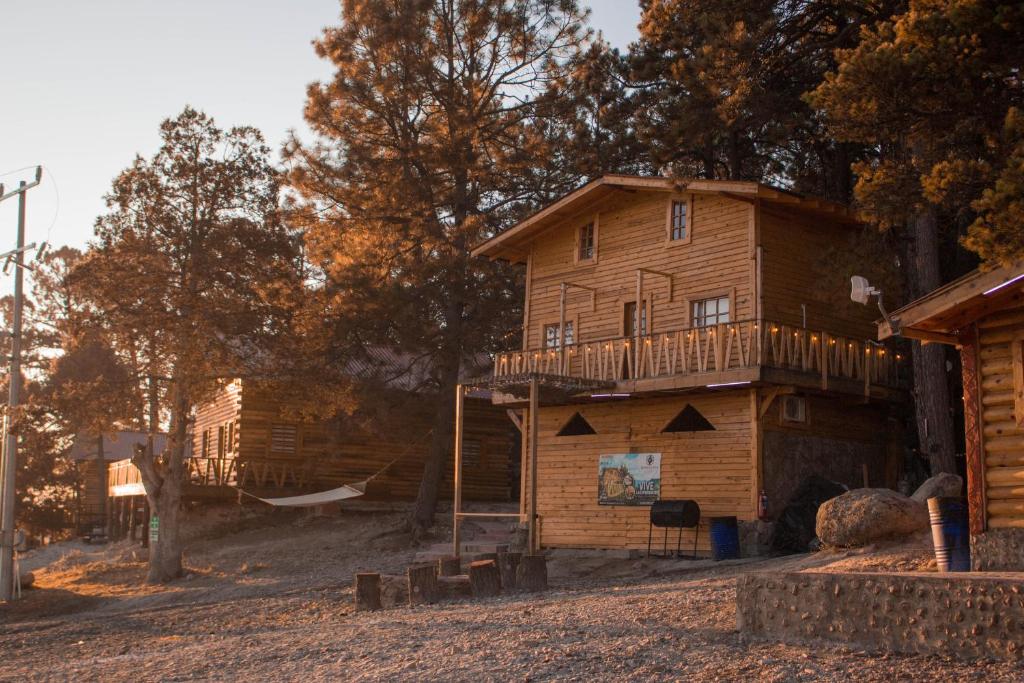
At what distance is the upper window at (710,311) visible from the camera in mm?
23094

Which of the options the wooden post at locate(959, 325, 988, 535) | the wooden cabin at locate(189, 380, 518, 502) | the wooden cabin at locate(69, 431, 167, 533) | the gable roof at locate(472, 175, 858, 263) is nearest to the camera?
the wooden post at locate(959, 325, 988, 535)

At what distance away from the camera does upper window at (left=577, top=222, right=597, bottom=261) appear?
26.4 metres

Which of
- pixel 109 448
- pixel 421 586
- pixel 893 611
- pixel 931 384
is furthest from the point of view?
pixel 109 448

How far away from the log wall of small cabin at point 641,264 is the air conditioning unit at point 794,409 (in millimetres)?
1939

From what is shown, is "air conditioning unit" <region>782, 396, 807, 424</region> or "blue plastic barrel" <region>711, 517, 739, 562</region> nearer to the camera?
"blue plastic barrel" <region>711, 517, 739, 562</region>

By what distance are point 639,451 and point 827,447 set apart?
3.91 meters

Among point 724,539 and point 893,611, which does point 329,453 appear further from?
point 893,611

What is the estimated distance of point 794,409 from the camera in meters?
22.8

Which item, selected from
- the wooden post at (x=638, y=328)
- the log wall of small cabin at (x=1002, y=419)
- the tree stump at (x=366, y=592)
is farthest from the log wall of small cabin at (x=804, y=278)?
the tree stump at (x=366, y=592)

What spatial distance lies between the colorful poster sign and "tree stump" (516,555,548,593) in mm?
5850

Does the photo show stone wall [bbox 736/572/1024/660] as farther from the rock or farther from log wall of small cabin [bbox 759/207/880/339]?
log wall of small cabin [bbox 759/207/880/339]

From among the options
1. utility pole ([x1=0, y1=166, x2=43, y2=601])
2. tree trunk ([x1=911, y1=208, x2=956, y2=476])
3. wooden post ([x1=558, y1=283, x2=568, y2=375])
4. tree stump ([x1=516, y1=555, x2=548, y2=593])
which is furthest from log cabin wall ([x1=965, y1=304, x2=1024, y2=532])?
utility pole ([x1=0, y1=166, x2=43, y2=601])

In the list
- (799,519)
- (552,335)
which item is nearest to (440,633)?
(799,519)

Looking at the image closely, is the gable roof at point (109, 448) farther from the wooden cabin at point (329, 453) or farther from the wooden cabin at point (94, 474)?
the wooden cabin at point (329, 453)
